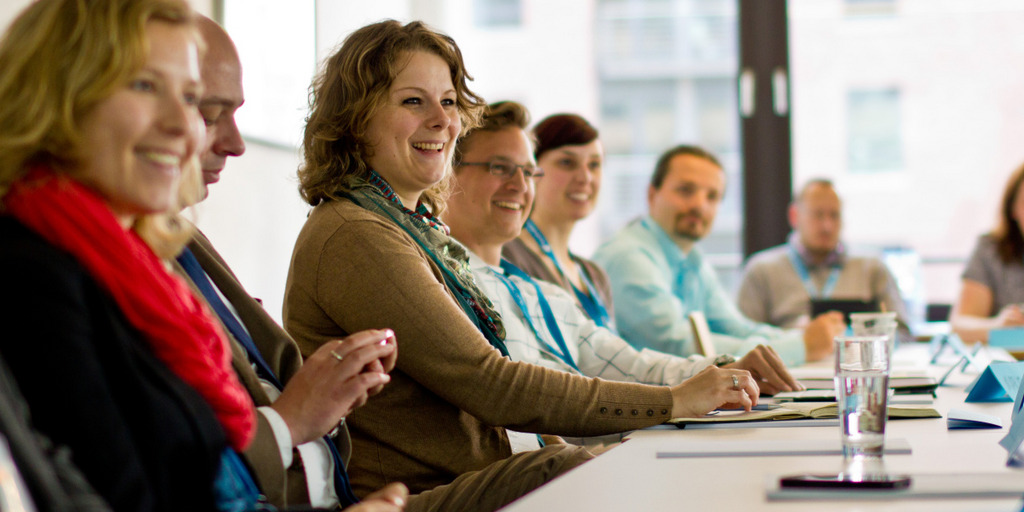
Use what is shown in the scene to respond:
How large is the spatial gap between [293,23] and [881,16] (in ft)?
10.9

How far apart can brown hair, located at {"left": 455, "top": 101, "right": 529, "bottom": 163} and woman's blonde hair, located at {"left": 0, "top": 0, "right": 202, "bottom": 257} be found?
144cm

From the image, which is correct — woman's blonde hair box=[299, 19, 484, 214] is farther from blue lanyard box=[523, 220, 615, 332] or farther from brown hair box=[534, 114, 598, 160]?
brown hair box=[534, 114, 598, 160]

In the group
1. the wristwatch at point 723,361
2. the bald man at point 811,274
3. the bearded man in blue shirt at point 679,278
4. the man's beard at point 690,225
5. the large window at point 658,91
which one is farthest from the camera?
the large window at point 658,91

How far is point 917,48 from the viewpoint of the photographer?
4.79 meters

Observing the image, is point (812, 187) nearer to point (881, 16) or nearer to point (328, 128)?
point (881, 16)

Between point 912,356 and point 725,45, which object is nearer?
point 912,356

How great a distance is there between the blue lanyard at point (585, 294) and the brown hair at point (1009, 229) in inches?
80.3

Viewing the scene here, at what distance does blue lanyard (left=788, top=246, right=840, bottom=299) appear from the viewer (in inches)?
159

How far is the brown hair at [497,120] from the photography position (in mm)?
2334

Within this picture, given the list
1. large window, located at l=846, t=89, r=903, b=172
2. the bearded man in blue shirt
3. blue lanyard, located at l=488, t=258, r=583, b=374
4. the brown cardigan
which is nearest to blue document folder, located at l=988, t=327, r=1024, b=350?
the bearded man in blue shirt

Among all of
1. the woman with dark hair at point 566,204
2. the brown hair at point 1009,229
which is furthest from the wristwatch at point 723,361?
the brown hair at point 1009,229

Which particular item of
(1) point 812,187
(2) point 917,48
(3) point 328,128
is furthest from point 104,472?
(2) point 917,48

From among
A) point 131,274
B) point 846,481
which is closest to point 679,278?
point 846,481

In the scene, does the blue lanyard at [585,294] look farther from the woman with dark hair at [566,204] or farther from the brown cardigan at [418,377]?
the brown cardigan at [418,377]
